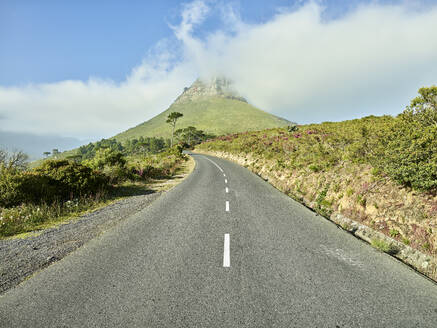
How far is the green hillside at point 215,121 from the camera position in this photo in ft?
427

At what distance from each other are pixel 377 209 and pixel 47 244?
9593 mm

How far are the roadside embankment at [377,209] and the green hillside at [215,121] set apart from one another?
109440mm

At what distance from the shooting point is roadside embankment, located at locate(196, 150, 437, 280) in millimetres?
4828

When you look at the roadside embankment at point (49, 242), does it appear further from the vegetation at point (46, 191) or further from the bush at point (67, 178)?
the bush at point (67, 178)

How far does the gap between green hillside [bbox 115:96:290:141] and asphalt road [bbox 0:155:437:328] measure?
113185 mm

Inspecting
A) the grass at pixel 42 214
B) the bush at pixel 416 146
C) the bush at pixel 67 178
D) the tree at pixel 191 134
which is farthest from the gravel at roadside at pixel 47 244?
the tree at pixel 191 134

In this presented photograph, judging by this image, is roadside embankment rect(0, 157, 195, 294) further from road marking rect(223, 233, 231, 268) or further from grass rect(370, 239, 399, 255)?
grass rect(370, 239, 399, 255)

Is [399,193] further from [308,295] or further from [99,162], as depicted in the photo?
[99,162]

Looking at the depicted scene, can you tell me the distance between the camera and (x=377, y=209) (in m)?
6.32

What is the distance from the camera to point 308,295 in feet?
11.5

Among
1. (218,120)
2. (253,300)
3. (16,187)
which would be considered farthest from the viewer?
(218,120)

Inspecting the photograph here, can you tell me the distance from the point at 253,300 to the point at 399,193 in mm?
5717

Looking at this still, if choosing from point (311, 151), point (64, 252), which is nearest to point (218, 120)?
point (311, 151)

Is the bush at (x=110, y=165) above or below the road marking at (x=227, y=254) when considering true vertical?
above
